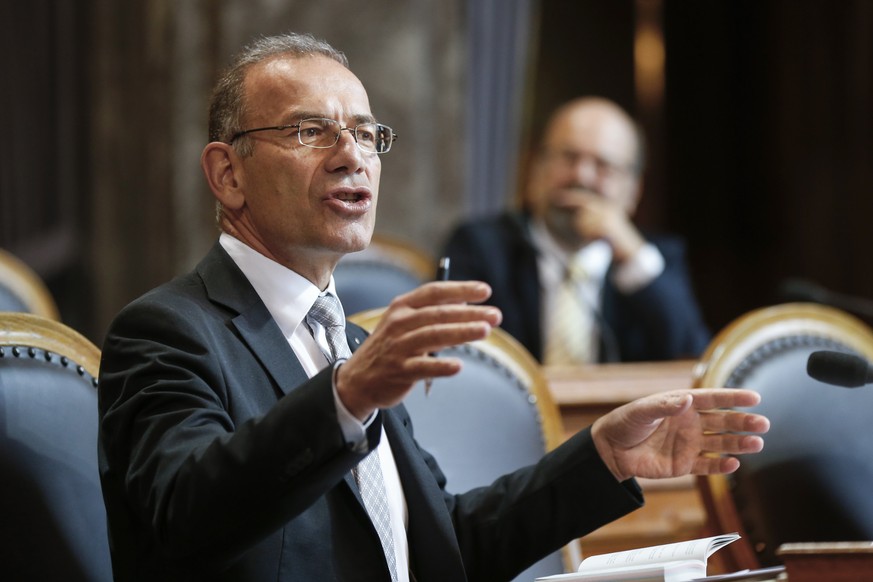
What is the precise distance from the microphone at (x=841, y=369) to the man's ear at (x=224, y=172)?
2.67 ft

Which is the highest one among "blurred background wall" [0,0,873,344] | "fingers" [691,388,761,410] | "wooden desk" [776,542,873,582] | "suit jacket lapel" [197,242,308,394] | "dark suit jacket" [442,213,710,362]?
"blurred background wall" [0,0,873,344]

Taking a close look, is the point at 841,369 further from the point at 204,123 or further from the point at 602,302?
the point at 204,123

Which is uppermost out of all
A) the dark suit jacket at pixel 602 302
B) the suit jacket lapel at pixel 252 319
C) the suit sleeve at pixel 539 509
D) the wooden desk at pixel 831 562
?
the dark suit jacket at pixel 602 302

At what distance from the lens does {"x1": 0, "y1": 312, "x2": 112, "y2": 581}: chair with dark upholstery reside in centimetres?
139

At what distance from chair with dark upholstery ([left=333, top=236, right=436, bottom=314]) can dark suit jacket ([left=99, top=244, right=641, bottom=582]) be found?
1126 mm

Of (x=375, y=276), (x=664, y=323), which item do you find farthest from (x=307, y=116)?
(x=664, y=323)

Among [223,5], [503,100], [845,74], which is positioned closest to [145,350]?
[223,5]

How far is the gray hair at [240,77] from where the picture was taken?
1541 mm

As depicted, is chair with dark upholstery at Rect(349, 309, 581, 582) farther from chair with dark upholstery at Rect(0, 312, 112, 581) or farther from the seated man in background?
the seated man in background

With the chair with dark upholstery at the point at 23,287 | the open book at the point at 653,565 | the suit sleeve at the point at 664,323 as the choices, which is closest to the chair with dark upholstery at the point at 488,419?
the open book at the point at 653,565

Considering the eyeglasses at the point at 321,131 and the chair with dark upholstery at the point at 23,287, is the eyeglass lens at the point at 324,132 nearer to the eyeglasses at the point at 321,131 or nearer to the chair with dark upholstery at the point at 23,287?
the eyeglasses at the point at 321,131

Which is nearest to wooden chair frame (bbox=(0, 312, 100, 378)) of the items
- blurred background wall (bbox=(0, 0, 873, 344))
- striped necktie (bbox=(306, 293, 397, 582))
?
striped necktie (bbox=(306, 293, 397, 582))

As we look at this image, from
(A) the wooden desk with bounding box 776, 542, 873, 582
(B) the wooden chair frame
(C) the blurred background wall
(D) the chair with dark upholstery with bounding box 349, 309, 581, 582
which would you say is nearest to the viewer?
(A) the wooden desk with bounding box 776, 542, 873, 582

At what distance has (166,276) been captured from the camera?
4281mm
